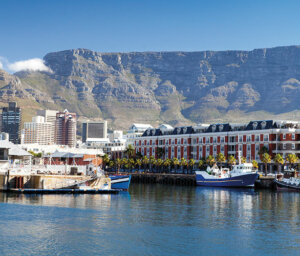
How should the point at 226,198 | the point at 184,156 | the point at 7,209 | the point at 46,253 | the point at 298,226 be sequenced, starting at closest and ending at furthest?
the point at 46,253
the point at 298,226
the point at 7,209
the point at 226,198
the point at 184,156

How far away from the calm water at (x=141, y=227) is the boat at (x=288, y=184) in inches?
1604

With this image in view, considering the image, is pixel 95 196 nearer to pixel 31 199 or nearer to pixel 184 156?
pixel 31 199

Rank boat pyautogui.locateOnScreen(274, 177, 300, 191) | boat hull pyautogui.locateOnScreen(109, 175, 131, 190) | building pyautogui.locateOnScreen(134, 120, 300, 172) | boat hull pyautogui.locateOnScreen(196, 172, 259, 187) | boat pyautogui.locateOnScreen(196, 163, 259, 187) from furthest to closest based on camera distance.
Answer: building pyautogui.locateOnScreen(134, 120, 300, 172) → boat pyautogui.locateOnScreen(196, 163, 259, 187) → boat hull pyautogui.locateOnScreen(196, 172, 259, 187) → boat pyautogui.locateOnScreen(274, 177, 300, 191) → boat hull pyautogui.locateOnScreen(109, 175, 131, 190)

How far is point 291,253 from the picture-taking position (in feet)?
168

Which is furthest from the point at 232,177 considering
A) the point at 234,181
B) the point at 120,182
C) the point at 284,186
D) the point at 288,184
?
the point at 120,182

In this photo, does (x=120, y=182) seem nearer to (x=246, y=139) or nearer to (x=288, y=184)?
(x=288, y=184)

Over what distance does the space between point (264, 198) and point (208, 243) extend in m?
54.3

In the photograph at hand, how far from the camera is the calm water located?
5147cm

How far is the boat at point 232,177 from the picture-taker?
13888cm

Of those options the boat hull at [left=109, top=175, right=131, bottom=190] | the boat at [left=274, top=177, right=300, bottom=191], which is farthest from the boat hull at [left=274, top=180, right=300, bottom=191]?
the boat hull at [left=109, top=175, right=131, bottom=190]

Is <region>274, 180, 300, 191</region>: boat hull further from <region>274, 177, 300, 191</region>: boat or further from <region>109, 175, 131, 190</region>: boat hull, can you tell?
<region>109, 175, 131, 190</region>: boat hull

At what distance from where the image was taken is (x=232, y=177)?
465 ft

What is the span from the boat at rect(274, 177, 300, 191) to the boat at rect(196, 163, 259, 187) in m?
6.78

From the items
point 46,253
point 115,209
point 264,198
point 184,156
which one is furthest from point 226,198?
point 184,156
